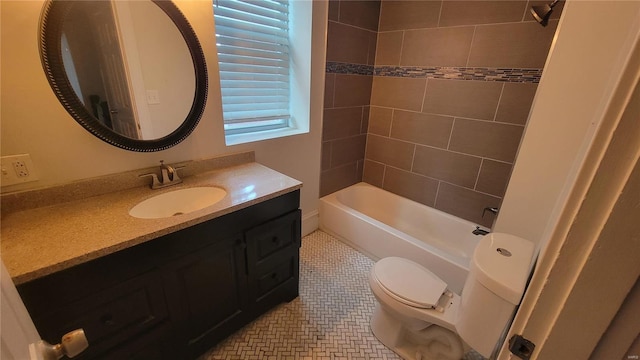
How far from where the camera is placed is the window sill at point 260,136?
5.61 ft

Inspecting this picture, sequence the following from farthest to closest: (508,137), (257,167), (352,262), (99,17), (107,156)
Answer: (352,262)
(508,137)
(257,167)
(107,156)
(99,17)

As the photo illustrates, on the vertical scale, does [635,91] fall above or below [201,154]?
above

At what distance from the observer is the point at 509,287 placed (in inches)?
35.5

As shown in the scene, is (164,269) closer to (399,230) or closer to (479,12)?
(399,230)

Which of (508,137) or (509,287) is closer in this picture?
(509,287)

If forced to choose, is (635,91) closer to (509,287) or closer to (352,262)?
(509,287)

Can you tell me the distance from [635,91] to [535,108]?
1.17m

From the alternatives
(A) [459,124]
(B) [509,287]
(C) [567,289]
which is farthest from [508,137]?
(C) [567,289]

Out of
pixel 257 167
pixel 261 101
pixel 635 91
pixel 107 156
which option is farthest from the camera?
pixel 261 101

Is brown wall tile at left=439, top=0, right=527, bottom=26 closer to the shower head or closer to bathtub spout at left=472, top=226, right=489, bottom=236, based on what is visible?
the shower head

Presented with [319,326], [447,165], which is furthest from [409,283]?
[447,165]

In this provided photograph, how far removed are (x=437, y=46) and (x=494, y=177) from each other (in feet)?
3.46

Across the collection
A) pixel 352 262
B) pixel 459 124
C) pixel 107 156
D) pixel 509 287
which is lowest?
pixel 352 262

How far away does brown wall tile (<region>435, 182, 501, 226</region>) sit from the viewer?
199cm
